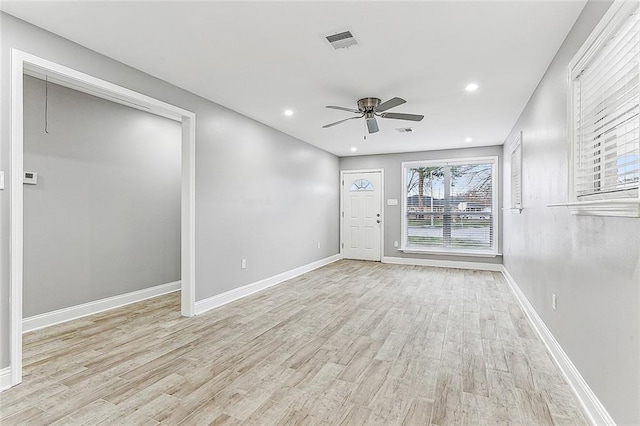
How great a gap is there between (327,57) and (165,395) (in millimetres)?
2835

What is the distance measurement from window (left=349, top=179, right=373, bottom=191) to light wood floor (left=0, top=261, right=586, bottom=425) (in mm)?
3857

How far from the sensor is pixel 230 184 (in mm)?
4301

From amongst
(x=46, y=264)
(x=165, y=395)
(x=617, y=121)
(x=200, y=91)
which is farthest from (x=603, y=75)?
(x=46, y=264)

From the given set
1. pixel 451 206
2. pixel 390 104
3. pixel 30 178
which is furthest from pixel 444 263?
pixel 30 178

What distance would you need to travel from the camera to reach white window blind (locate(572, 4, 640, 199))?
1.50 meters

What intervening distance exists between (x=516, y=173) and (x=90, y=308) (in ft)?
19.0

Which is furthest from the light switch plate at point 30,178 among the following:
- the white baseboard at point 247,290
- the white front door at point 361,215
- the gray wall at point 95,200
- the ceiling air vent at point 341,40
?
the white front door at point 361,215

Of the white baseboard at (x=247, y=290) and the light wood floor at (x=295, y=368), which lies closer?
the light wood floor at (x=295, y=368)

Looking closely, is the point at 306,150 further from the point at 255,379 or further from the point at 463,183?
the point at 255,379

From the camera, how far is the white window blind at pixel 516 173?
426cm

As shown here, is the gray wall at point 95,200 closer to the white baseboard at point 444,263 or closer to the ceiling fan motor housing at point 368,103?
the ceiling fan motor housing at point 368,103

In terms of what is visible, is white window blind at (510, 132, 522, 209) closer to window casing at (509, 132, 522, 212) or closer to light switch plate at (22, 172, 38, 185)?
window casing at (509, 132, 522, 212)

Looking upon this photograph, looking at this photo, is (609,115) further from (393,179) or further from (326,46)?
(393,179)

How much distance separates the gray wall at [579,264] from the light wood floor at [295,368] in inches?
14.5
